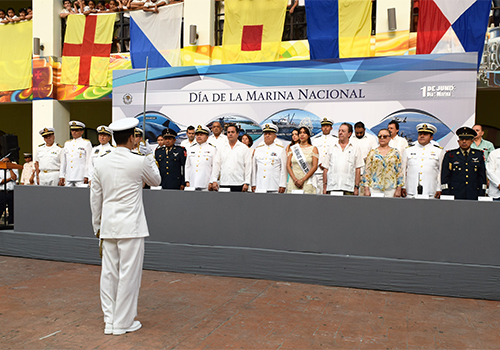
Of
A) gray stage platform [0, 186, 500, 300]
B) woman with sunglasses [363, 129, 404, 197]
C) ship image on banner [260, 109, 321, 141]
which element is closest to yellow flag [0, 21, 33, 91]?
ship image on banner [260, 109, 321, 141]

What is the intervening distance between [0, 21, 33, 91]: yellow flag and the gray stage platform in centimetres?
882

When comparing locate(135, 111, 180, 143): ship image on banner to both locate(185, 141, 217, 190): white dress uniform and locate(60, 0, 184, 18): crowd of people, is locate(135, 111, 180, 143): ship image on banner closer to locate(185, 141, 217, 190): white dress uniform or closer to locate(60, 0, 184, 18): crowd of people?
locate(60, 0, 184, 18): crowd of people

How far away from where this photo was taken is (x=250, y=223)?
5.21 m

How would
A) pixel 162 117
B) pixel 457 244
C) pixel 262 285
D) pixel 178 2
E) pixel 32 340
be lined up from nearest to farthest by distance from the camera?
pixel 32 340 < pixel 457 244 < pixel 262 285 < pixel 162 117 < pixel 178 2

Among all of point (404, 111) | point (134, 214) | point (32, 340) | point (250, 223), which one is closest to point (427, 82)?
point (404, 111)

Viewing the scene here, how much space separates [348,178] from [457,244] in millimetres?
1912

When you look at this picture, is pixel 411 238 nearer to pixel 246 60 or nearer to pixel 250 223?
pixel 250 223

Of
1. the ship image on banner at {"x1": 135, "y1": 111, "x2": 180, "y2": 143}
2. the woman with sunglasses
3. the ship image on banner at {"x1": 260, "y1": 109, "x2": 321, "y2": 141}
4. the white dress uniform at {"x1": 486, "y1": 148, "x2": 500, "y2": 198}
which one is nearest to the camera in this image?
the woman with sunglasses

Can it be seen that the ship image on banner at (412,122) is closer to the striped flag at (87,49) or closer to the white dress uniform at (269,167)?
the white dress uniform at (269,167)

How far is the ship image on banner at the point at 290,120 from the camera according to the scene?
30.0 ft

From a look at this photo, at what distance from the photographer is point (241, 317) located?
12.4 feet

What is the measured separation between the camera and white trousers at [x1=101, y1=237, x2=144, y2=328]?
3.38m

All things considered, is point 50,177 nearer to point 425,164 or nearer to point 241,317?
point 241,317

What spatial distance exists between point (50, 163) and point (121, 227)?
16.4 feet
